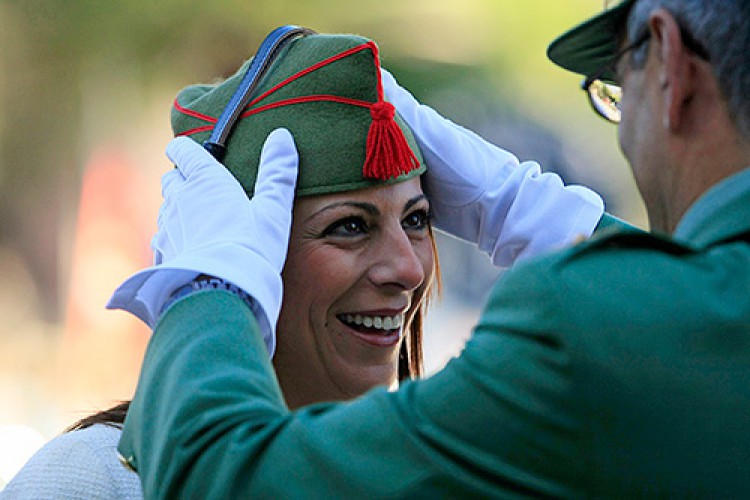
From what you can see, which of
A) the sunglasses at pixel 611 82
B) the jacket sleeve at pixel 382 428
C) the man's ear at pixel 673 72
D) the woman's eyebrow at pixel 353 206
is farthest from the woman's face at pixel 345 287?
the man's ear at pixel 673 72

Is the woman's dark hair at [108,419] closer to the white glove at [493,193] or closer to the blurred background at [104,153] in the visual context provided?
the white glove at [493,193]

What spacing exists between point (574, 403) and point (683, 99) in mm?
420

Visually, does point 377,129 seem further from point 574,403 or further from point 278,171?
point 574,403

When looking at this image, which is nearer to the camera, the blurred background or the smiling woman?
the smiling woman

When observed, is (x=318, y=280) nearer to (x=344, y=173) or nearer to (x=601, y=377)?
(x=344, y=173)

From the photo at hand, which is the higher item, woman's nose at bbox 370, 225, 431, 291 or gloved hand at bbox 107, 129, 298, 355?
gloved hand at bbox 107, 129, 298, 355

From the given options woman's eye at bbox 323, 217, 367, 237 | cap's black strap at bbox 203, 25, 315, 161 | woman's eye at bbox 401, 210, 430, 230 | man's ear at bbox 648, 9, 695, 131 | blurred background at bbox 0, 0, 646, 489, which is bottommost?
blurred background at bbox 0, 0, 646, 489

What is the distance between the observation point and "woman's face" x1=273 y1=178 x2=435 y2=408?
223 centimetres

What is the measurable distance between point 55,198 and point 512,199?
10.8 feet

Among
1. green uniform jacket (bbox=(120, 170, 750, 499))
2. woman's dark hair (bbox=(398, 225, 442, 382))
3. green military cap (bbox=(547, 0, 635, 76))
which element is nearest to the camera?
green uniform jacket (bbox=(120, 170, 750, 499))

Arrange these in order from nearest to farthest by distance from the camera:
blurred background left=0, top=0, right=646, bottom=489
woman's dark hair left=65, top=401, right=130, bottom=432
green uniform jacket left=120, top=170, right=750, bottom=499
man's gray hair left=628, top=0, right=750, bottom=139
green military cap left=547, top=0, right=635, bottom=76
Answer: green uniform jacket left=120, top=170, right=750, bottom=499 → man's gray hair left=628, top=0, right=750, bottom=139 → green military cap left=547, top=0, right=635, bottom=76 → woman's dark hair left=65, top=401, right=130, bottom=432 → blurred background left=0, top=0, right=646, bottom=489

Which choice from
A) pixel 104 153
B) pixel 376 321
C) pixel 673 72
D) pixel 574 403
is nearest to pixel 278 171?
A: pixel 376 321

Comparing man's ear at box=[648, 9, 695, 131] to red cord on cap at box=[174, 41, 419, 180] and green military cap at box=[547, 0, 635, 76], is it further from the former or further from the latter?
red cord on cap at box=[174, 41, 419, 180]

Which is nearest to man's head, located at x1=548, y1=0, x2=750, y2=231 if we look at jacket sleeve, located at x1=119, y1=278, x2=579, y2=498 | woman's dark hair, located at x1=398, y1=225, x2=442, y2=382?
jacket sleeve, located at x1=119, y1=278, x2=579, y2=498
